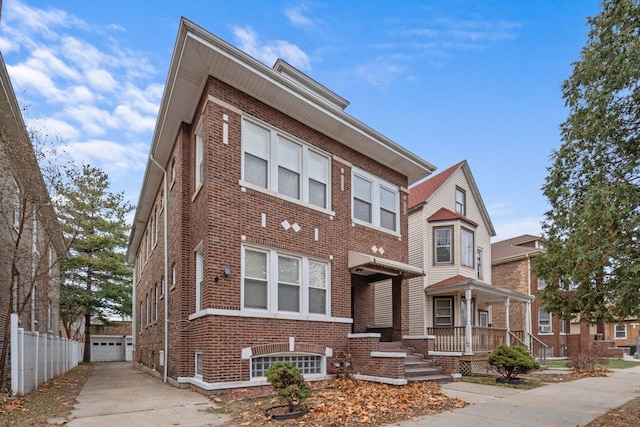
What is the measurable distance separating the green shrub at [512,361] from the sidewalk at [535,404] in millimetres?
626

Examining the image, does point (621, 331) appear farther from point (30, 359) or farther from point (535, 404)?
point (30, 359)

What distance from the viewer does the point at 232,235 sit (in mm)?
10094

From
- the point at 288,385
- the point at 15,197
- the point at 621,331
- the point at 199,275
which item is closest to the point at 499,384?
the point at 288,385

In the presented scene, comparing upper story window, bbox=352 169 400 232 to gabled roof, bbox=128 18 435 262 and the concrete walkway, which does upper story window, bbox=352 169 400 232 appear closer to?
gabled roof, bbox=128 18 435 262

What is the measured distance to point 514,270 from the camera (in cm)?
2714

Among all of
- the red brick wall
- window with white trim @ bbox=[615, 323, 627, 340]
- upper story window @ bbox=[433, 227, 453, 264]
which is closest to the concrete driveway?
the red brick wall

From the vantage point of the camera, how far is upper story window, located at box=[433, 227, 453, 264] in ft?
62.1

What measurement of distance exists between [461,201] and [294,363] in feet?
44.1

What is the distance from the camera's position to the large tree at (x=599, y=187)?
6512 millimetres

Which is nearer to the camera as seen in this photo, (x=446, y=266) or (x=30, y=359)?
(x=30, y=359)

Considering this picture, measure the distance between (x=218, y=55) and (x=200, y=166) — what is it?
9.49 feet

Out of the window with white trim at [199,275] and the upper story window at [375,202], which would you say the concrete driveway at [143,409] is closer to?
the window with white trim at [199,275]

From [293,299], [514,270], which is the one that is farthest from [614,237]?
[514,270]

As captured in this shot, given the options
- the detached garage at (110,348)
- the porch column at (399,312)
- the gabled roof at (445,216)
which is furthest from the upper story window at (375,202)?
the detached garage at (110,348)
